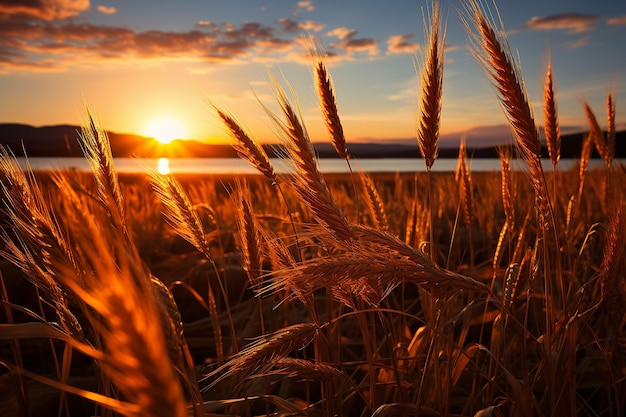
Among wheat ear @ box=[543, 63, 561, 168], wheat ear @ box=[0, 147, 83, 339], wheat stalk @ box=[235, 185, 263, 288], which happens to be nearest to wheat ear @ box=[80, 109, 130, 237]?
wheat ear @ box=[0, 147, 83, 339]

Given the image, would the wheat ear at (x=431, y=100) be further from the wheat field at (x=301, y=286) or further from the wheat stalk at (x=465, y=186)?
the wheat stalk at (x=465, y=186)

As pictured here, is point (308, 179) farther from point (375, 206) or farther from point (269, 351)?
point (375, 206)

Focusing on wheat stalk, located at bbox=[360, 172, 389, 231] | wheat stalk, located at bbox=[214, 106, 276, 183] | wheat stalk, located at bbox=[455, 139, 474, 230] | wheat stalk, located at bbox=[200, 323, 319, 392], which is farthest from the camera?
wheat stalk, located at bbox=[455, 139, 474, 230]

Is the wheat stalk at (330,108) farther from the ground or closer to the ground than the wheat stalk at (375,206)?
farther from the ground

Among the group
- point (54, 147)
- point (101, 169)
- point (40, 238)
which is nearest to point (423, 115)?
point (101, 169)

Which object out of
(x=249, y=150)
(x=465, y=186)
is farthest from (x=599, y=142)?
(x=249, y=150)

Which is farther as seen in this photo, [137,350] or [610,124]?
[610,124]

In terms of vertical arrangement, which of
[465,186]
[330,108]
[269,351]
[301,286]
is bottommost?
[269,351]

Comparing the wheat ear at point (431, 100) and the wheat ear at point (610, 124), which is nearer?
the wheat ear at point (431, 100)

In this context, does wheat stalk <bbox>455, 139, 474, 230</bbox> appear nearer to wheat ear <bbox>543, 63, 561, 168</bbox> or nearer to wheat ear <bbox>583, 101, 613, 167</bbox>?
wheat ear <bbox>543, 63, 561, 168</bbox>

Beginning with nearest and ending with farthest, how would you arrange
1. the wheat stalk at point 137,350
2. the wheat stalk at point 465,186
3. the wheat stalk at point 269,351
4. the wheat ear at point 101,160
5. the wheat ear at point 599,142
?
the wheat stalk at point 137,350 < the wheat stalk at point 269,351 < the wheat ear at point 101,160 < the wheat stalk at point 465,186 < the wheat ear at point 599,142

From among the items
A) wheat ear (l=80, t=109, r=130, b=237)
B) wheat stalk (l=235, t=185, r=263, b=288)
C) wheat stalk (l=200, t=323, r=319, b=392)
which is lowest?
wheat stalk (l=200, t=323, r=319, b=392)

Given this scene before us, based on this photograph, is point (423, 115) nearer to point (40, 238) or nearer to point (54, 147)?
point (40, 238)

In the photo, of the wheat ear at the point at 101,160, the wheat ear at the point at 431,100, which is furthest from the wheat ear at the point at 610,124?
the wheat ear at the point at 101,160
